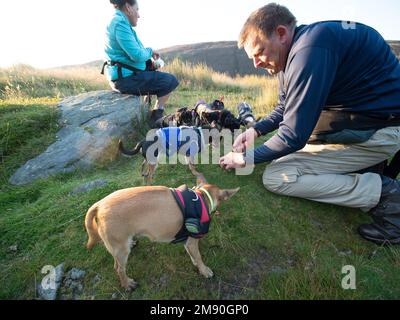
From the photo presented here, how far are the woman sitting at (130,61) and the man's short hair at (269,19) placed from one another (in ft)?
10.1

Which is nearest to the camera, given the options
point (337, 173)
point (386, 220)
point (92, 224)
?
point (92, 224)

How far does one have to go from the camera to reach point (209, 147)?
484 cm

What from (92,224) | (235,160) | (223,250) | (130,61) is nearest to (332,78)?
(235,160)

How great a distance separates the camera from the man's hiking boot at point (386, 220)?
3.18m

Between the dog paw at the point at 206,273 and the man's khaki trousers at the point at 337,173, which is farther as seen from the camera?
the man's khaki trousers at the point at 337,173

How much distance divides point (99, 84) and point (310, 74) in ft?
31.6

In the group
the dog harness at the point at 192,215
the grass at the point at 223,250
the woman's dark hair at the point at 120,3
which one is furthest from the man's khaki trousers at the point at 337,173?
the woman's dark hair at the point at 120,3

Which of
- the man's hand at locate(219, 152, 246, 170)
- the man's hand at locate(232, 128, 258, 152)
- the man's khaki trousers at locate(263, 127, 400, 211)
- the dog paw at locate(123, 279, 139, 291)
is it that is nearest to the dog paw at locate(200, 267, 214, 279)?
the dog paw at locate(123, 279, 139, 291)

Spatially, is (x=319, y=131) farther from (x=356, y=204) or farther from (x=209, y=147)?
(x=209, y=147)

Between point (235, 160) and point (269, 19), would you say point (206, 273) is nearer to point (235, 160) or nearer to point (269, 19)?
point (235, 160)

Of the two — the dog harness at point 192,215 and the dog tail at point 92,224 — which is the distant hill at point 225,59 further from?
the dog tail at point 92,224

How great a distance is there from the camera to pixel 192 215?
2.71m

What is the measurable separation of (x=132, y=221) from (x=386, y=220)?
2694 millimetres
